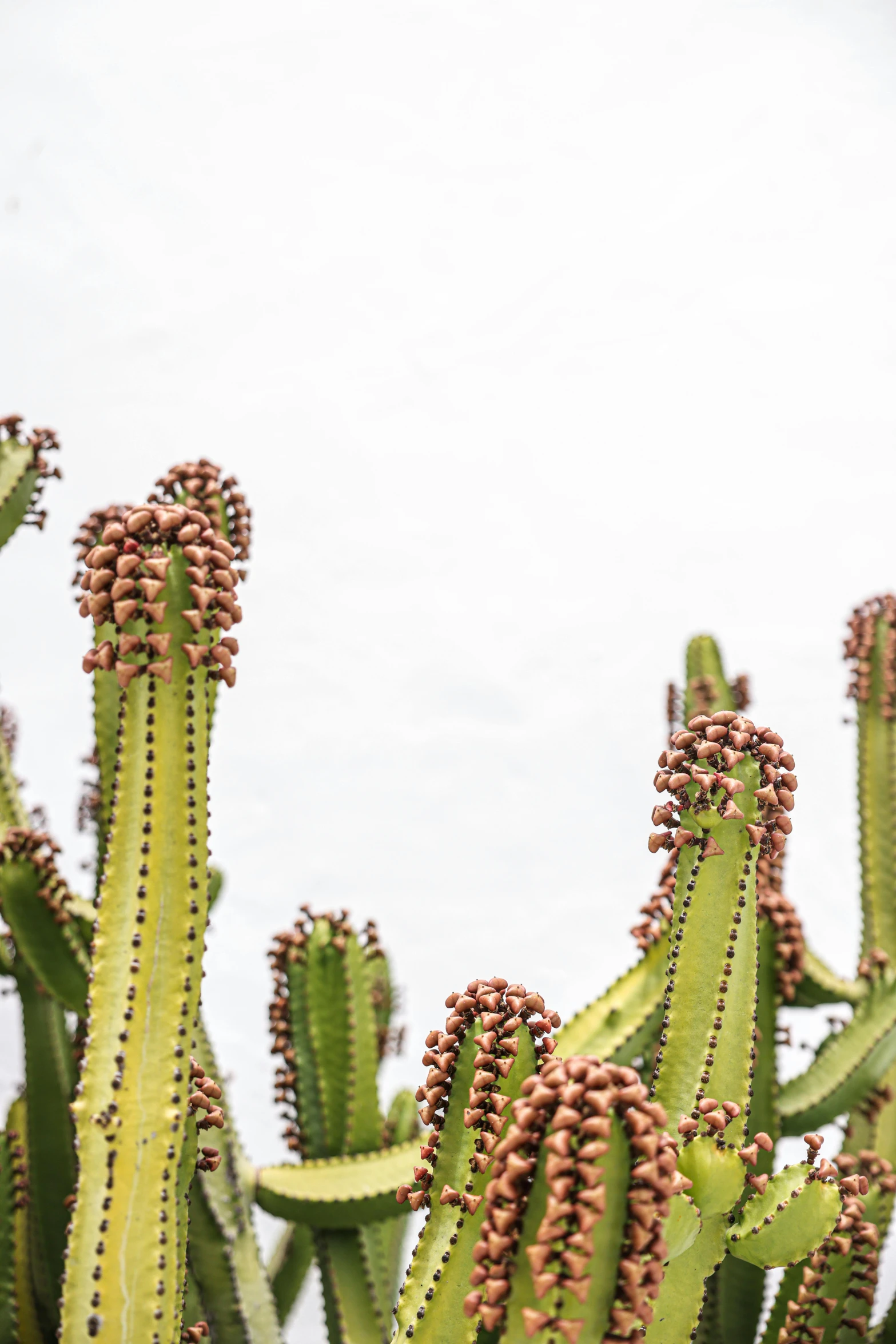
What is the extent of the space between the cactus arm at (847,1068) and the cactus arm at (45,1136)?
1347 mm

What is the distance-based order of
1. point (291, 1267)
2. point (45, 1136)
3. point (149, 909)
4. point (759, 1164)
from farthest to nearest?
1. point (291, 1267)
2. point (45, 1136)
3. point (759, 1164)
4. point (149, 909)

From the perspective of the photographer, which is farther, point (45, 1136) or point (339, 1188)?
point (45, 1136)

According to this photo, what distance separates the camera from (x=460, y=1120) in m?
1.18

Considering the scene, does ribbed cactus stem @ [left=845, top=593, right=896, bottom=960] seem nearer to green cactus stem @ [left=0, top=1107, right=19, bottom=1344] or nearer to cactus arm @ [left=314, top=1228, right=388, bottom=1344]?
cactus arm @ [left=314, top=1228, right=388, bottom=1344]

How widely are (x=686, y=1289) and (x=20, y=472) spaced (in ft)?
5.37

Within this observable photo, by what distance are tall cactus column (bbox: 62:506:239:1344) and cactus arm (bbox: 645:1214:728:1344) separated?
48 cm

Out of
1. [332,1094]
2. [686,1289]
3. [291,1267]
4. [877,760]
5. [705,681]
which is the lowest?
[291,1267]

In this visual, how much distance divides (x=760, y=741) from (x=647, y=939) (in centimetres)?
71

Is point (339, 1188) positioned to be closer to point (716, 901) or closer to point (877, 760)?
point (716, 901)

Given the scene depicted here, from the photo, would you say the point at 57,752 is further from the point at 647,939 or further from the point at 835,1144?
the point at 647,939

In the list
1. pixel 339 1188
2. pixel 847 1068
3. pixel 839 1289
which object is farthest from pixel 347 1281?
pixel 847 1068

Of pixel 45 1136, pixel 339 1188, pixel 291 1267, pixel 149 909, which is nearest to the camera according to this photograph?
pixel 149 909

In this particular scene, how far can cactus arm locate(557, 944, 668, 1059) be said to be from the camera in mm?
1838

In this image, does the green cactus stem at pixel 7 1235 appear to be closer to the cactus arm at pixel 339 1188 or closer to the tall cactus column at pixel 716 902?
the cactus arm at pixel 339 1188
